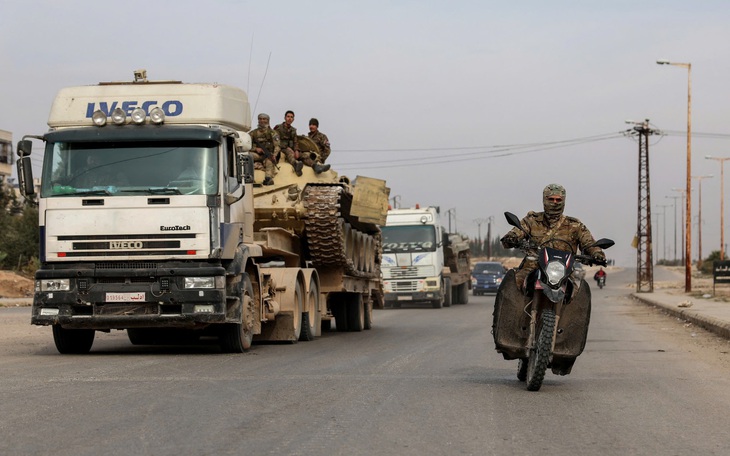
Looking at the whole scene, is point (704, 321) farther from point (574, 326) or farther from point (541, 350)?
point (541, 350)

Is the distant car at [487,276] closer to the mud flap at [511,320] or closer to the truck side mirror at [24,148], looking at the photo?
the truck side mirror at [24,148]

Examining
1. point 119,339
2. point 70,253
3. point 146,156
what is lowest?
point 119,339

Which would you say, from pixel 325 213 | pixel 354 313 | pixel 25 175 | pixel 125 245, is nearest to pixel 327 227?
pixel 325 213

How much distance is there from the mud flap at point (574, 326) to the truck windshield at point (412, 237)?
1121 inches

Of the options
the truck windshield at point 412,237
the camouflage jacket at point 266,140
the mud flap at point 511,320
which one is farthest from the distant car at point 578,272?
the truck windshield at point 412,237

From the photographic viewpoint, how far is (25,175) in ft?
47.0

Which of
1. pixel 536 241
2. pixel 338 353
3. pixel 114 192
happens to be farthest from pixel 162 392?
pixel 338 353

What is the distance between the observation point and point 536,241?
10.8 m

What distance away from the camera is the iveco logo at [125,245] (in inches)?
570

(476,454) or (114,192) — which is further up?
(114,192)

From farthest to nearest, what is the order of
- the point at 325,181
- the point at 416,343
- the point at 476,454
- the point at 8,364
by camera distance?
the point at 325,181 < the point at 416,343 < the point at 8,364 < the point at 476,454

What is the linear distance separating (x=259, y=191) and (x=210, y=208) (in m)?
4.46

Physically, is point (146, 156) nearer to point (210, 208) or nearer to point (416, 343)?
point (210, 208)

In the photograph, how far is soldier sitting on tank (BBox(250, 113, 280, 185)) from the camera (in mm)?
19469
